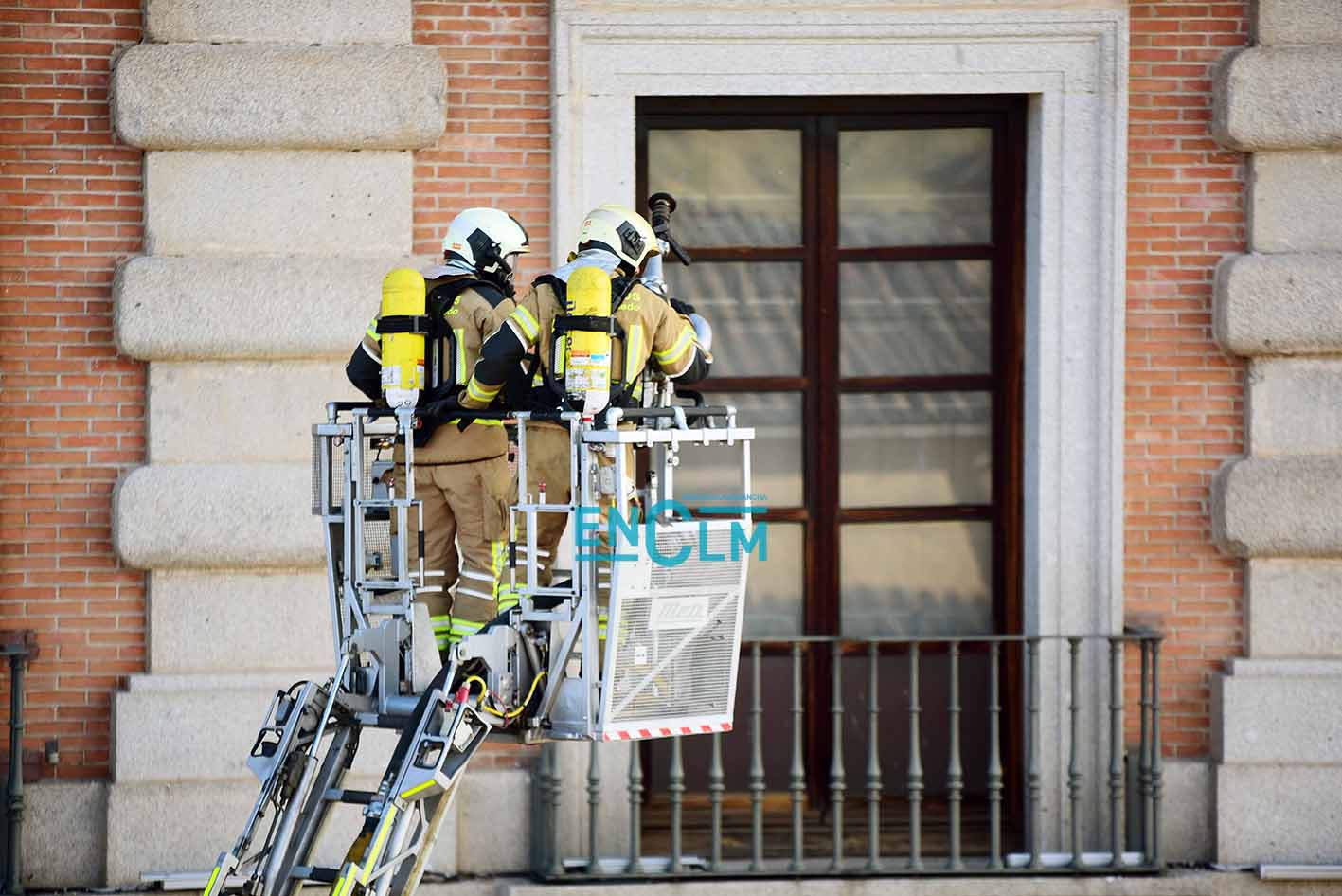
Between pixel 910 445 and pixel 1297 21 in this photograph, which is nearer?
pixel 1297 21

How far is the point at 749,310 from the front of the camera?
29.3 ft

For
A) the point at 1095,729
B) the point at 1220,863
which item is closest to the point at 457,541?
the point at 1095,729

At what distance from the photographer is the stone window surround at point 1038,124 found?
8.41 meters

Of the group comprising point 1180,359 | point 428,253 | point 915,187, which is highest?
point 915,187

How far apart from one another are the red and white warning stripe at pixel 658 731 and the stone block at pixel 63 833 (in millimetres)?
3054

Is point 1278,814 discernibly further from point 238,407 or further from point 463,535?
point 238,407

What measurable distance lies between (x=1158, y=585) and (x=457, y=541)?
333 cm

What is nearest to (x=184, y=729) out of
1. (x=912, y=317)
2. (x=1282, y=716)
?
(x=912, y=317)

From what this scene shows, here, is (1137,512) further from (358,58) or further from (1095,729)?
(358,58)

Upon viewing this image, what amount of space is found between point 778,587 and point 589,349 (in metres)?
3.21

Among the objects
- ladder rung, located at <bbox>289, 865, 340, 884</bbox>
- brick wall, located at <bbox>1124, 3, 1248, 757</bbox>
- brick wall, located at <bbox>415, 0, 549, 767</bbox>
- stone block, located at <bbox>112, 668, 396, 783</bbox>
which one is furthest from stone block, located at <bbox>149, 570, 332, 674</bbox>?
brick wall, located at <bbox>1124, 3, 1248, 757</bbox>

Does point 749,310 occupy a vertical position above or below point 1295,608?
above

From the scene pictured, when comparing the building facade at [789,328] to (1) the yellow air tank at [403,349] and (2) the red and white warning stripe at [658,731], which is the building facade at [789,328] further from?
(2) the red and white warning stripe at [658,731]

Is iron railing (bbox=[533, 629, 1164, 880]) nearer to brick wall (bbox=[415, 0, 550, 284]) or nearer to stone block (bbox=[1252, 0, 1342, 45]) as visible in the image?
brick wall (bbox=[415, 0, 550, 284])
